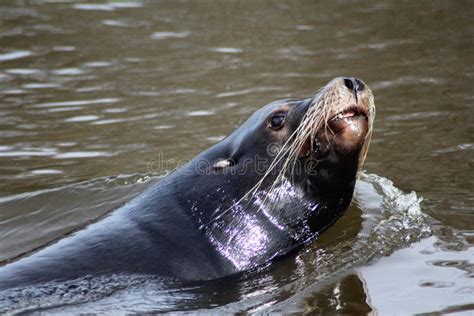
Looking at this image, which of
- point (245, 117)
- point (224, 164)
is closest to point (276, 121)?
point (224, 164)

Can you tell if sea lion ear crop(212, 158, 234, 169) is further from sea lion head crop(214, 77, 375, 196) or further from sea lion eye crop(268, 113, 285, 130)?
sea lion eye crop(268, 113, 285, 130)

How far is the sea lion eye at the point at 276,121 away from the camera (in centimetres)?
627

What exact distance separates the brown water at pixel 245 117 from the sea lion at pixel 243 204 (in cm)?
21

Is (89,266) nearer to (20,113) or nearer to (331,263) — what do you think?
(331,263)

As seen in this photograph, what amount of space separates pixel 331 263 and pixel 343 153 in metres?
0.89

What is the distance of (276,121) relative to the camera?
247 inches

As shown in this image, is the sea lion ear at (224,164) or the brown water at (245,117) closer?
the brown water at (245,117)

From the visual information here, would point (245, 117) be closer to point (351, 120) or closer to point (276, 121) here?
point (276, 121)

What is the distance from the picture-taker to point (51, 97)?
11289 mm

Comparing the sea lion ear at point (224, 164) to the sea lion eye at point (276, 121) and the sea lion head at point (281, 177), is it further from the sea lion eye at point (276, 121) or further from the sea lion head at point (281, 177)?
the sea lion eye at point (276, 121)

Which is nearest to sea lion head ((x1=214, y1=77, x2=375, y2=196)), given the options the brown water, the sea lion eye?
the sea lion eye

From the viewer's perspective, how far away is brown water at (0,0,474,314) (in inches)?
238

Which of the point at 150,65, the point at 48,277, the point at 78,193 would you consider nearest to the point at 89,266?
the point at 48,277

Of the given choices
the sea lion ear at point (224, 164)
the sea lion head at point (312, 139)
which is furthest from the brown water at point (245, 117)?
the sea lion ear at point (224, 164)
